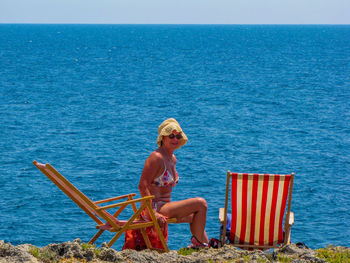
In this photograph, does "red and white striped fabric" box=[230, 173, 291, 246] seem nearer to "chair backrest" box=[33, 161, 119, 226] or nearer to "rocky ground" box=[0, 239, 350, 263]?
"rocky ground" box=[0, 239, 350, 263]

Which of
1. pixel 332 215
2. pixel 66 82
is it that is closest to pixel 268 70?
pixel 66 82

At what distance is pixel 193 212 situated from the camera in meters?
6.06

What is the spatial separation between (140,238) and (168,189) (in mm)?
618

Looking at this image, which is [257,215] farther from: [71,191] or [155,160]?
[71,191]

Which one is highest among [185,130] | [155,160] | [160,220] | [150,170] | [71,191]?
[155,160]

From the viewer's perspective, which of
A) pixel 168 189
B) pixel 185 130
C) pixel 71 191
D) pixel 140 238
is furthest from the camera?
pixel 185 130

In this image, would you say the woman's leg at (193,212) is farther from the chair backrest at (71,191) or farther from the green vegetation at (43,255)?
the green vegetation at (43,255)

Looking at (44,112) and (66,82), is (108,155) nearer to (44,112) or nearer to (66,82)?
(44,112)

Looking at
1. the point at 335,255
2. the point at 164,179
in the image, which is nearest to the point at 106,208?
the point at 164,179

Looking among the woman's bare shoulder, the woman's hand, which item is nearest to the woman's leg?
the woman's hand

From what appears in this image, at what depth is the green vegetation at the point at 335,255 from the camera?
17.7ft

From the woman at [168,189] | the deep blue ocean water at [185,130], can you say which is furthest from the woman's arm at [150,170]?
the deep blue ocean water at [185,130]

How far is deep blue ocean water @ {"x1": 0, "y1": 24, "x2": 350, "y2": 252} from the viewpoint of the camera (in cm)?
2005

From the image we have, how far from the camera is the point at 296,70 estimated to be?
79.3m
